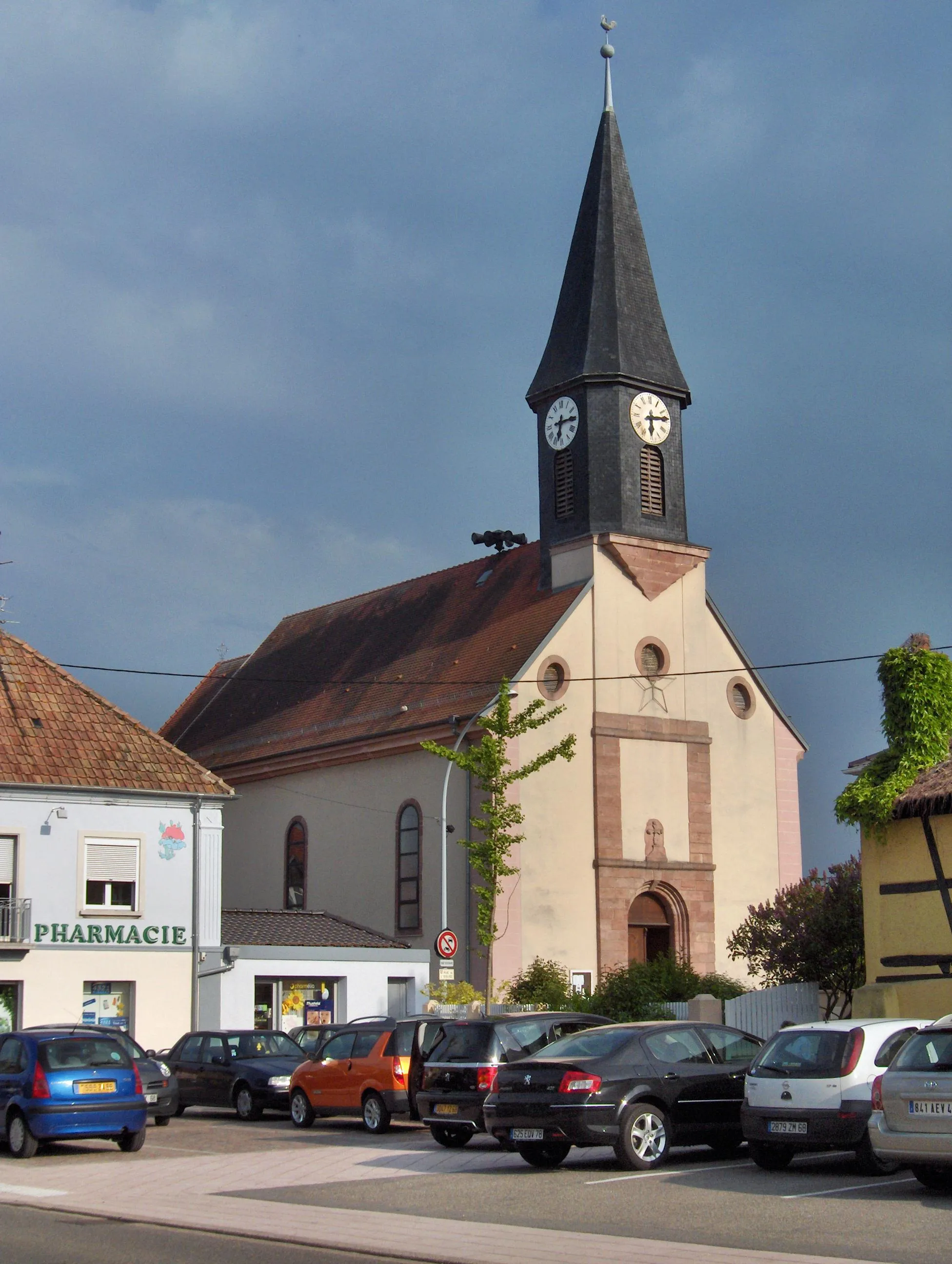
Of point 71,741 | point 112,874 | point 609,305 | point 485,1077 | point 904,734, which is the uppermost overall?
point 609,305

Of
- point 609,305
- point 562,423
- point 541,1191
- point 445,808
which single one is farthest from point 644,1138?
point 609,305

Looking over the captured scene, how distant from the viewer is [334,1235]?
12.8 meters

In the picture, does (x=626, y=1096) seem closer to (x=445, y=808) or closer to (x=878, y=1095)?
(x=878, y=1095)

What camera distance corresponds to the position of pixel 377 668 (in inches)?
1861

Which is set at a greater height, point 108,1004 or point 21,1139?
point 108,1004

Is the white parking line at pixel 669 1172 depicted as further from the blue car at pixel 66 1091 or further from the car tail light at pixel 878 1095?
the blue car at pixel 66 1091

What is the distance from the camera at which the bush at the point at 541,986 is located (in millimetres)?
36562

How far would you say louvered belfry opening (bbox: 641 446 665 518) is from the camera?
1695 inches

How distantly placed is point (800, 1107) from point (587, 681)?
83.6 feet

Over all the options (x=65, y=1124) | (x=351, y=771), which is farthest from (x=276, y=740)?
(x=65, y=1124)

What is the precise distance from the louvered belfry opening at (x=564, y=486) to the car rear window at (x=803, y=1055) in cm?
2690

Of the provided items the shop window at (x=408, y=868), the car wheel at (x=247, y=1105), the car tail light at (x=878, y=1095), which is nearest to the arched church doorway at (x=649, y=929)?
the shop window at (x=408, y=868)

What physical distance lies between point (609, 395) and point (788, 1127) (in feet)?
94.8

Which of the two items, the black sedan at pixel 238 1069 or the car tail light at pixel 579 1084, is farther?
the black sedan at pixel 238 1069
